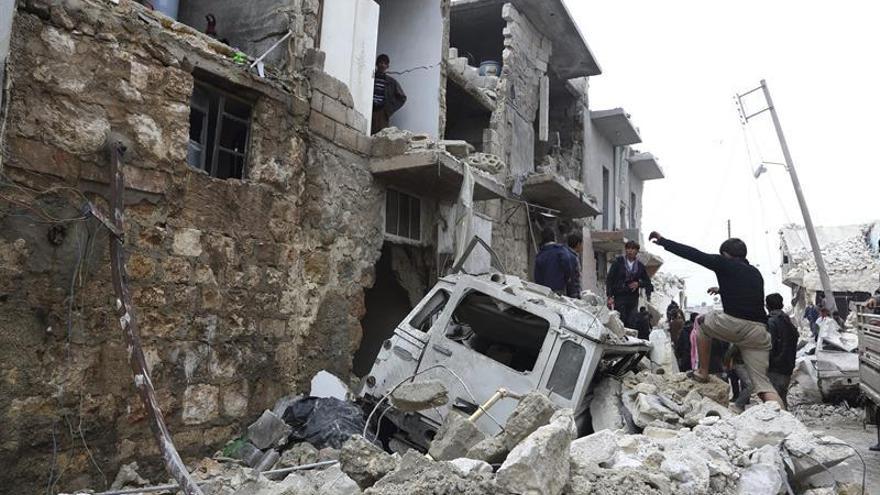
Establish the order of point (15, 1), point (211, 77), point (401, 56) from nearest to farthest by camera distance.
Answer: point (15, 1)
point (211, 77)
point (401, 56)

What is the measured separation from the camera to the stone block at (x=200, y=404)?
475 cm

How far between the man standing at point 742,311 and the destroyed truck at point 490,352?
86 centimetres

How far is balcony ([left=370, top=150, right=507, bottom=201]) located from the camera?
6809 millimetres

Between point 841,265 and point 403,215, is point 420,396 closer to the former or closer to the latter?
point 403,215

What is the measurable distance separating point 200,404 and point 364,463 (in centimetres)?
228

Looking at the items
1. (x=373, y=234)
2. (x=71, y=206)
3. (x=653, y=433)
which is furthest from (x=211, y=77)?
(x=653, y=433)

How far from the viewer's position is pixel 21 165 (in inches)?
148

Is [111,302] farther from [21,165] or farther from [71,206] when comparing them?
[21,165]

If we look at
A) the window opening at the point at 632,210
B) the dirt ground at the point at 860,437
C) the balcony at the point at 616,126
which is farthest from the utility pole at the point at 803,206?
the dirt ground at the point at 860,437

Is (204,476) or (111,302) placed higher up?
(111,302)

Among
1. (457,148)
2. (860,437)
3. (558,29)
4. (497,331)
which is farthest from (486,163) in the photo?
(860,437)

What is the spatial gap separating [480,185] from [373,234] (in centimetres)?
184

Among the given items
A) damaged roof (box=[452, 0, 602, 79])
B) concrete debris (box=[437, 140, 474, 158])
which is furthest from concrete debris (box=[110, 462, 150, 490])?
damaged roof (box=[452, 0, 602, 79])

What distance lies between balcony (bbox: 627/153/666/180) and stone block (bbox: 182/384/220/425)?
17.2m
